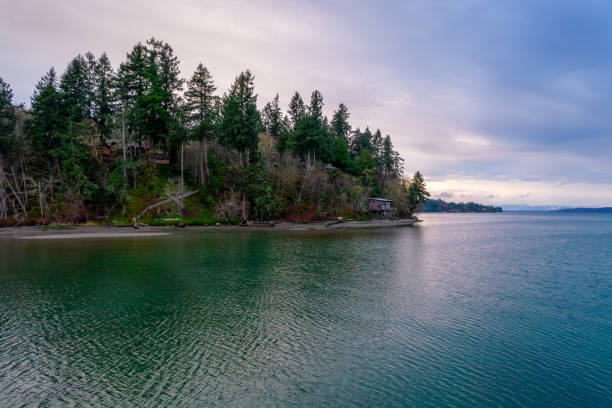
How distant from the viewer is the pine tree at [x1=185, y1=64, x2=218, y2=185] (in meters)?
62.3

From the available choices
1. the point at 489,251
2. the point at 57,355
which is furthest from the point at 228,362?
the point at 489,251

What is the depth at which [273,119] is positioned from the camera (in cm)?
10625

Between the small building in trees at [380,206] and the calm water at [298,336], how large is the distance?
6708cm

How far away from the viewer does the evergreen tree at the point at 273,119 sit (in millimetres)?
104438

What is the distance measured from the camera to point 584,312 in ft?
52.3

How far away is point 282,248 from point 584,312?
2717 cm

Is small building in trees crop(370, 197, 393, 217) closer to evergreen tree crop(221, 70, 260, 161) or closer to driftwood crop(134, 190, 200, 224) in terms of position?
evergreen tree crop(221, 70, 260, 161)

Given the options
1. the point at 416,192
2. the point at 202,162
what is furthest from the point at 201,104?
the point at 416,192

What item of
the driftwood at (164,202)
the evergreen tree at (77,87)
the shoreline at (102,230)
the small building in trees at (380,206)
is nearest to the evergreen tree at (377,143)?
the small building in trees at (380,206)

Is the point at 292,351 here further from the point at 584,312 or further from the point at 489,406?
the point at 584,312

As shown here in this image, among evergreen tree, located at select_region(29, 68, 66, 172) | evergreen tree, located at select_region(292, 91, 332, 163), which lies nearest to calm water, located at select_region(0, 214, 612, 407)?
evergreen tree, located at select_region(29, 68, 66, 172)

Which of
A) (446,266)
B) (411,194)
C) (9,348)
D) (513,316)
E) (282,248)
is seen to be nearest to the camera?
(9,348)

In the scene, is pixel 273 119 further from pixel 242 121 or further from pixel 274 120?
pixel 242 121

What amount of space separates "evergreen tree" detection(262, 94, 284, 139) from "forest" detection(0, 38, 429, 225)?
2750 centimetres
